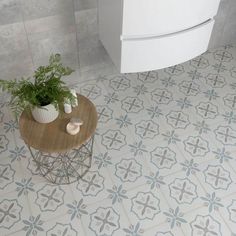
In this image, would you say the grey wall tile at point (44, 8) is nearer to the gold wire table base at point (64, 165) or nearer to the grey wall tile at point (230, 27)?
the gold wire table base at point (64, 165)

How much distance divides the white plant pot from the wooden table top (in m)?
0.02

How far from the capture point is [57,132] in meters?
1.33

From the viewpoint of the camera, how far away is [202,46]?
5.34 feet

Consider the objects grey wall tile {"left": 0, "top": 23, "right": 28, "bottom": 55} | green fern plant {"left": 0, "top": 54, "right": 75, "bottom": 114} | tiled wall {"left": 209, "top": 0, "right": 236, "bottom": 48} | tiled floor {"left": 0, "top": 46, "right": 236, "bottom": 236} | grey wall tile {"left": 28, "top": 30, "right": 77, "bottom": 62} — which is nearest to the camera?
green fern plant {"left": 0, "top": 54, "right": 75, "bottom": 114}

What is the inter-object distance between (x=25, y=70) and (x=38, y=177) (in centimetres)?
59

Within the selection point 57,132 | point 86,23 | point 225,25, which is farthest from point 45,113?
point 225,25

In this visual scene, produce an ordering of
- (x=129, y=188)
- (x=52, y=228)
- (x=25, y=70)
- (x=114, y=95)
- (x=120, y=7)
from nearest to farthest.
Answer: (x=120, y=7) < (x=52, y=228) < (x=129, y=188) < (x=25, y=70) < (x=114, y=95)

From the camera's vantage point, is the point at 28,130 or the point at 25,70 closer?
the point at 28,130

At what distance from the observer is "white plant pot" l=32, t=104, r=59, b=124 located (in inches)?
50.7

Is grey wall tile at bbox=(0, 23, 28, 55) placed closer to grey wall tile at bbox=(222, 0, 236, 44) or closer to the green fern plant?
the green fern plant

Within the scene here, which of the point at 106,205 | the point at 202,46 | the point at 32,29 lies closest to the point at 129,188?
the point at 106,205

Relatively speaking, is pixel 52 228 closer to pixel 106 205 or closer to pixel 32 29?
pixel 106 205

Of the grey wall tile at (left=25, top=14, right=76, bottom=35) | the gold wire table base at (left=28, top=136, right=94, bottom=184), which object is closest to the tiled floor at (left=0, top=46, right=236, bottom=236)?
the gold wire table base at (left=28, top=136, right=94, bottom=184)

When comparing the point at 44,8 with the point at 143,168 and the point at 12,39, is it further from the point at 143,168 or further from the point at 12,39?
the point at 143,168
